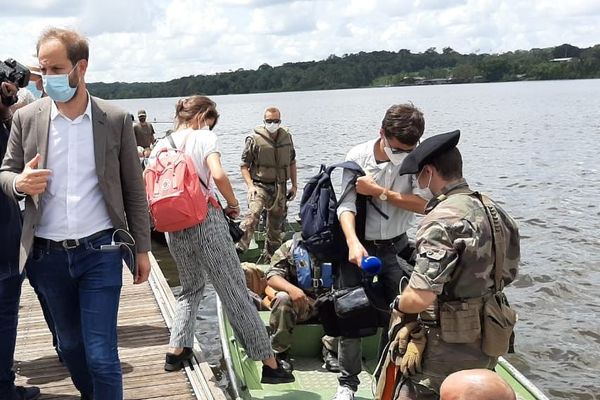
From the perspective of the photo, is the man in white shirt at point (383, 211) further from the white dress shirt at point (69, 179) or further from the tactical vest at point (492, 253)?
the white dress shirt at point (69, 179)

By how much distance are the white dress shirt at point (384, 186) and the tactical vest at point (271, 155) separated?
5124 millimetres

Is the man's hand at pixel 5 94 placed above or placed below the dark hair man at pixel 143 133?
above

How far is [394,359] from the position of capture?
331cm

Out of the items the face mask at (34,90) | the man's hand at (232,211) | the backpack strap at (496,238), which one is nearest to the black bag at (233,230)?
the man's hand at (232,211)

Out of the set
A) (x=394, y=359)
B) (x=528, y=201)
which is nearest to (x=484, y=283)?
(x=394, y=359)

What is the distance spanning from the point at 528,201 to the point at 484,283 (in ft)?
53.5

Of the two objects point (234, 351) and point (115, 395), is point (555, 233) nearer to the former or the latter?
point (234, 351)

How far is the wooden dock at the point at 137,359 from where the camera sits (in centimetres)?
455

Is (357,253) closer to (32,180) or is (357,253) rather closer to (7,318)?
(32,180)

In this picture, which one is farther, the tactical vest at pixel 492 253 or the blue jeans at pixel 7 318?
the blue jeans at pixel 7 318

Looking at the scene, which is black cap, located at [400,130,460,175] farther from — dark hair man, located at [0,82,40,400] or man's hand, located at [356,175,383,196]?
dark hair man, located at [0,82,40,400]

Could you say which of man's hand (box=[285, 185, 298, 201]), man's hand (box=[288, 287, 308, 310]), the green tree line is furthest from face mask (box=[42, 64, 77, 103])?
the green tree line

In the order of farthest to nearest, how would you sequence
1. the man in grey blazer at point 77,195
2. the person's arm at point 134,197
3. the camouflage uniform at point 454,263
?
the person's arm at point 134,197
the man in grey blazer at point 77,195
the camouflage uniform at point 454,263

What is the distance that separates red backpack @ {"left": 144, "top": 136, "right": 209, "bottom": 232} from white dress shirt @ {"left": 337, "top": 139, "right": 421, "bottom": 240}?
0.89 m
